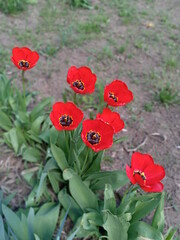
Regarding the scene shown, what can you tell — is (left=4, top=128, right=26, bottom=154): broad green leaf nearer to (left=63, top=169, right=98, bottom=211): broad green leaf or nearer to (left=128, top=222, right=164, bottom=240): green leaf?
(left=63, top=169, right=98, bottom=211): broad green leaf

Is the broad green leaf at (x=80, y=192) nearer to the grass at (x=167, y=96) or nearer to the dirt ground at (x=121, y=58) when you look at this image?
the dirt ground at (x=121, y=58)

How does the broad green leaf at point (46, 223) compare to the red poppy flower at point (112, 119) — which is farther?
the broad green leaf at point (46, 223)

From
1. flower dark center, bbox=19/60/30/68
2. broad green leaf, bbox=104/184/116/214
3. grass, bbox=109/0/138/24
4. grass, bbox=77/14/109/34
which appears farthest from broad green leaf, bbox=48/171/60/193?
grass, bbox=109/0/138/24

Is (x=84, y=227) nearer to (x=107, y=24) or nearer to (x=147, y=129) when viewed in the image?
(x=147, y=129)

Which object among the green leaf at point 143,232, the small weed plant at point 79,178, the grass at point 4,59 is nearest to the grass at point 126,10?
the grass at point 4,59

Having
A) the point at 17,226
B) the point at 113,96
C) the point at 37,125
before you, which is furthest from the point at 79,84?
the point at 17,226
